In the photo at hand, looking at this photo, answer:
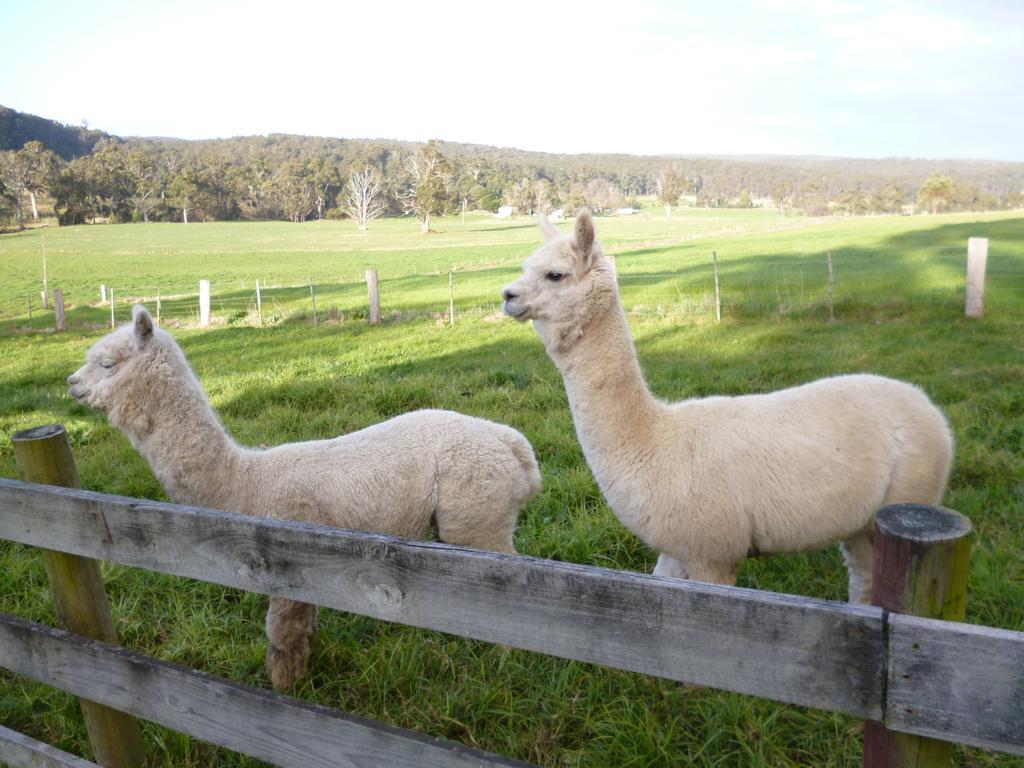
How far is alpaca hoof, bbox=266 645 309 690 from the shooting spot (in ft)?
11.1

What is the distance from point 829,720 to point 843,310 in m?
12.2

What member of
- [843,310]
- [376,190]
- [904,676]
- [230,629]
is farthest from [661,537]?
[376,190]

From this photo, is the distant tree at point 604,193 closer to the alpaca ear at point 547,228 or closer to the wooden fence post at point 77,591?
the alpaca ear at point 547,228

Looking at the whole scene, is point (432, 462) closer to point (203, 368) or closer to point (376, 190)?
point (203, 368)

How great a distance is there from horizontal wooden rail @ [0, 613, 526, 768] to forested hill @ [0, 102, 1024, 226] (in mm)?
84876

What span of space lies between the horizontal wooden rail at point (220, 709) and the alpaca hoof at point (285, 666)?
1006 mm

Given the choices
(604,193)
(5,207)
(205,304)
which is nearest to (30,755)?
(205,304)

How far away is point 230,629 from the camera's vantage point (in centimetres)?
392

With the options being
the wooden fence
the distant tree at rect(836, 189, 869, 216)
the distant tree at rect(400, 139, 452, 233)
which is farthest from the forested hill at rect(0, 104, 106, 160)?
the wooden fence

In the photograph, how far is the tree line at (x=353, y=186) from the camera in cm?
8588

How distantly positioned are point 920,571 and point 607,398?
2070mm

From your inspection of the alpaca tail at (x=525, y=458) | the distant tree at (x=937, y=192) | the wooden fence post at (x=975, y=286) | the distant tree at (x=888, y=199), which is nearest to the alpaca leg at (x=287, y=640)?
the alpaca tail at (x=525, y=458)

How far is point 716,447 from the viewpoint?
3324 mm

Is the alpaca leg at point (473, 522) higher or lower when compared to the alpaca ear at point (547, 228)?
lower
